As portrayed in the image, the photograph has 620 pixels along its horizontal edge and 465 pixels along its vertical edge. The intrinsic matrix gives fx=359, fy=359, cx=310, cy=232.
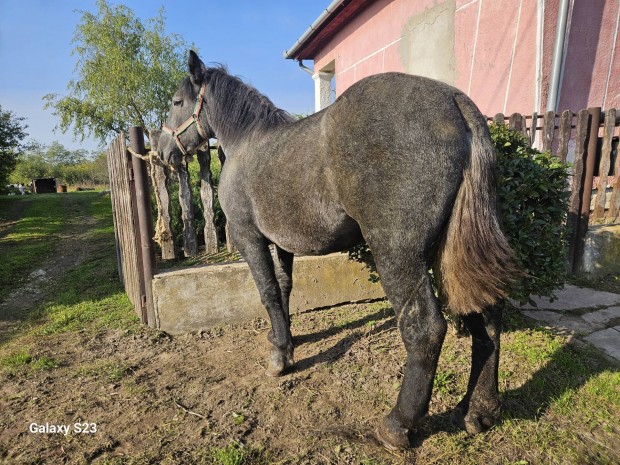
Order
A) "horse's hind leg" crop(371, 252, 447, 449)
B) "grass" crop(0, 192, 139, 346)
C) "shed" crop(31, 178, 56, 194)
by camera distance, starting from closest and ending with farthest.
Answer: "horse's hind leg" crop(371, 252, 447, 449) < "grass" crop(0, 192, 139, 346) < "shed" crop(31, 178, 56, 194)

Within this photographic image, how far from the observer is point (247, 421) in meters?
2.40

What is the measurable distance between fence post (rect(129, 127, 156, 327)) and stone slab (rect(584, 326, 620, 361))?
4158 mm

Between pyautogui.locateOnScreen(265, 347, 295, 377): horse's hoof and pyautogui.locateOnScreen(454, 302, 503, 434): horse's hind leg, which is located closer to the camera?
pyautogui.locateOnScreen(454, 302, 503, 434): horse's hind leg

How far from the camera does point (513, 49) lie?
17.7 feet

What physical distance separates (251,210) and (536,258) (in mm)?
2205

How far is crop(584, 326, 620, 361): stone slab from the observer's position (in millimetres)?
2941

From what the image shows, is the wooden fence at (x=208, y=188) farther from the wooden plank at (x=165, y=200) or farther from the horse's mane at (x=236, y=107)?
the horse's mane at (x=236, y=107)

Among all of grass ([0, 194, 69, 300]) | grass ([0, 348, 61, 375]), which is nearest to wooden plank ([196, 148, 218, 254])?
grass ([0, 348, 61, 375])

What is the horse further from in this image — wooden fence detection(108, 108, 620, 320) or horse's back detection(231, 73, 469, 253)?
wooden fence detection(108, 108, 620, 320)

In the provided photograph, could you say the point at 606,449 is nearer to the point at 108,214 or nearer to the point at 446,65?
the point at 446,65

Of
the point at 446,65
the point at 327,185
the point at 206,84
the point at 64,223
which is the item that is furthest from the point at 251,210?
the point at 64,223

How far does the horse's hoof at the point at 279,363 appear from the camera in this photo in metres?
2.93

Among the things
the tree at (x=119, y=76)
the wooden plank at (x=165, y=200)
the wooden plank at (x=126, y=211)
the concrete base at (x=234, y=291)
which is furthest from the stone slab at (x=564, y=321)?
the tree at (x=119, y=76)

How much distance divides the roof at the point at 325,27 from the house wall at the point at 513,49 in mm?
1801
